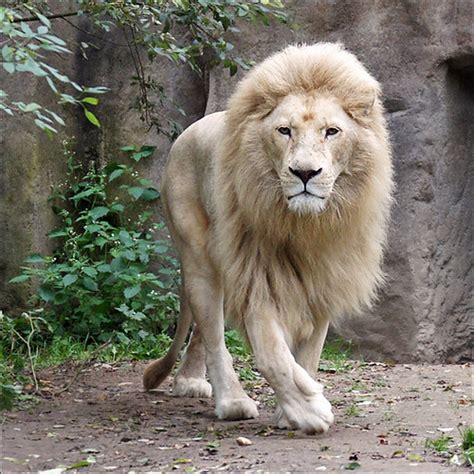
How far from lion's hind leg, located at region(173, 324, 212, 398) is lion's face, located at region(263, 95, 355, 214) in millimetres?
1566

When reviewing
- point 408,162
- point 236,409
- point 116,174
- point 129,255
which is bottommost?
point 236,409

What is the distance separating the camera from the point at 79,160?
812cm

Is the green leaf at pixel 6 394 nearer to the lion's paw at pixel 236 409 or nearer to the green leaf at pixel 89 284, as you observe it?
the lion's paw at pixel 236 409

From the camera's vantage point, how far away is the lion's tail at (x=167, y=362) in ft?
19.5

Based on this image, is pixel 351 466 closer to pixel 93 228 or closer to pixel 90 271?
pixel 90 271

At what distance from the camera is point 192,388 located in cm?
594

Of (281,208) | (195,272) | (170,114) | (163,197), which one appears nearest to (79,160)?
(170,114)

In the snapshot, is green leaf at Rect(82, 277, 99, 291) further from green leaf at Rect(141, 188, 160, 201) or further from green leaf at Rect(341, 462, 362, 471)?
green leaf at Rect(341, 462, 362, 471)

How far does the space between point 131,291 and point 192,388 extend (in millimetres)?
1425

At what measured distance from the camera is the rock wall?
742 cm

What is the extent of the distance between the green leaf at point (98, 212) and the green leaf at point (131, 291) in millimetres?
709

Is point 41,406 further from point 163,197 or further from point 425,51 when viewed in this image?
point 425,51

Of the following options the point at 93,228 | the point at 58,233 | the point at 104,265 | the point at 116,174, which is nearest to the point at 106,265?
the point at 104,265

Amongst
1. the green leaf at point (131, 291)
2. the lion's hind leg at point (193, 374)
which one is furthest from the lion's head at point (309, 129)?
the green leaf at point (131, 291)
